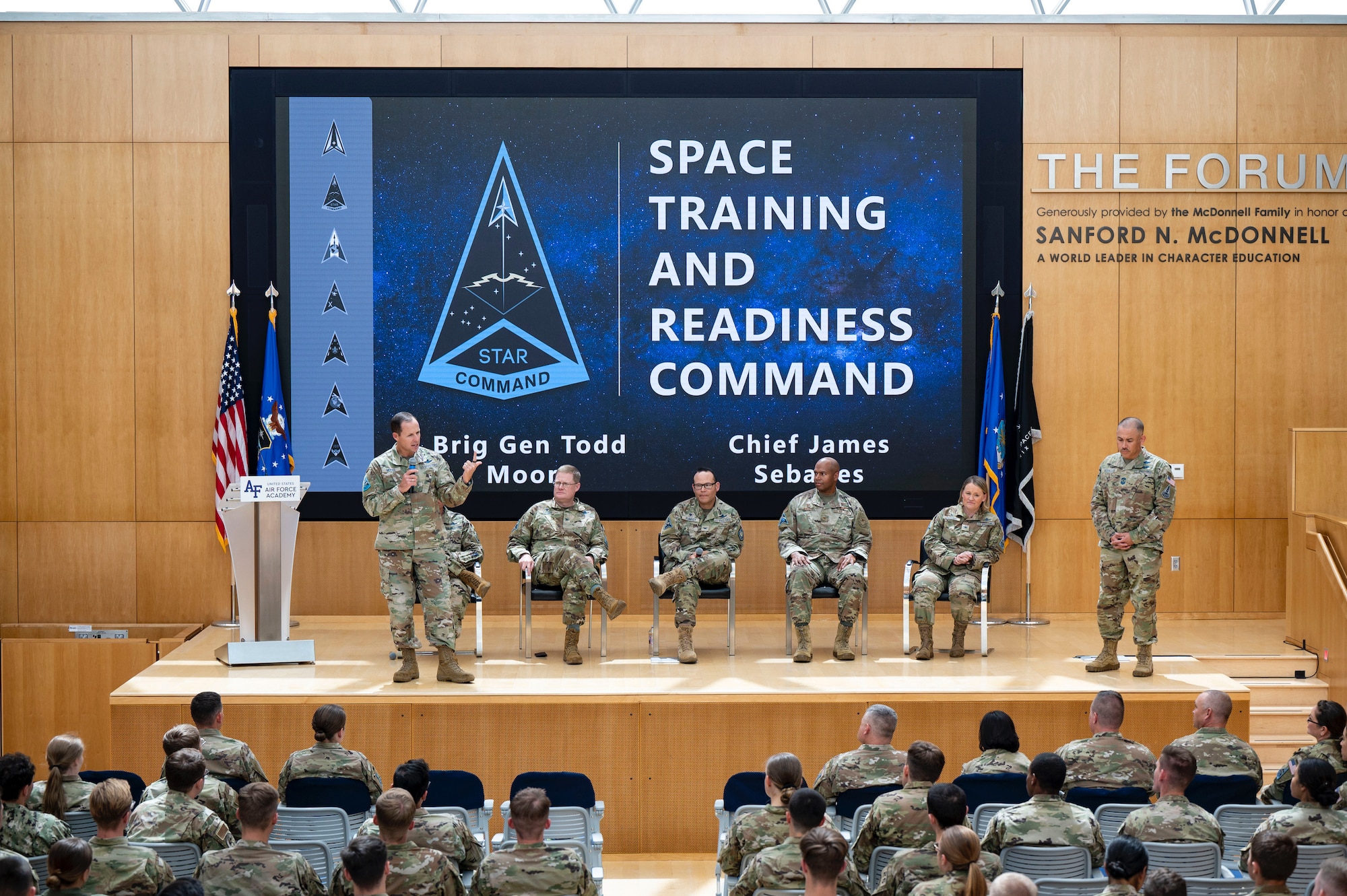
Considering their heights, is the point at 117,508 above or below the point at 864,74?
below

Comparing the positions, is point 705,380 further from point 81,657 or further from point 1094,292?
point 81,657

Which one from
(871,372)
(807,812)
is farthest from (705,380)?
(807,812)

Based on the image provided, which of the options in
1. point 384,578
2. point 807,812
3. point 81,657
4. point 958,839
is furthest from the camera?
point 81,657

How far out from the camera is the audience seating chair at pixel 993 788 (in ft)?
16.2

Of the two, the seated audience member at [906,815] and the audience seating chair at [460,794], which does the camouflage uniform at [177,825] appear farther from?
the seated audience member at [906,815]

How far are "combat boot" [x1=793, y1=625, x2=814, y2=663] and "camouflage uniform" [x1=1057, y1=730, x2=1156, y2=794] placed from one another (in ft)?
7.92

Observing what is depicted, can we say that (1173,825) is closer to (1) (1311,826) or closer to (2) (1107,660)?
(1) (1311,826)

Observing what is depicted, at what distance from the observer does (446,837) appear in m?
4.23

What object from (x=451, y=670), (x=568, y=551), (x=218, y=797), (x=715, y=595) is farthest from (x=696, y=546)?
(x=218, y=797)

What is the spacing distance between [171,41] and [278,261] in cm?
165

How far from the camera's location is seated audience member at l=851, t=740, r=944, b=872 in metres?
4.30

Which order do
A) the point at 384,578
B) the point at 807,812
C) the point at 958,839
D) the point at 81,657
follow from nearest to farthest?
the point at 958,839
the point at 807,812
the point at 384,578
the point at 81,657

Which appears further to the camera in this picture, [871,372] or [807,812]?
[871,372]

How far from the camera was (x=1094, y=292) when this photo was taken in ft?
30.2
